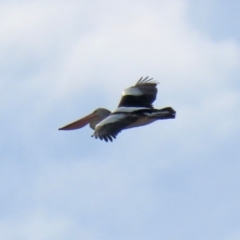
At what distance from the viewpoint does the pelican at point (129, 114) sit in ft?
72.1

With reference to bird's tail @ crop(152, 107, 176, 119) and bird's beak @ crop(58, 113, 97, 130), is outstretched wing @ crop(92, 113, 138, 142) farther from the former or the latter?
bird's beak @ crop(58, 113, 97, 130)

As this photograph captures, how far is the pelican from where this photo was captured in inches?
865

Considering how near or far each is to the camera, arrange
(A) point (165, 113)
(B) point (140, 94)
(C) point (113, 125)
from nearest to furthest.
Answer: (C) point (113, 125) → (A) point (165, 113) → (B) point (140, 94)

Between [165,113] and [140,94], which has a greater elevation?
[140,94]

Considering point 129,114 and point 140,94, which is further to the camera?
point 140,94

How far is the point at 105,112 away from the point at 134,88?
92 centimetres

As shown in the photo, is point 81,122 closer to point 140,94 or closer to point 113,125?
point 140,94

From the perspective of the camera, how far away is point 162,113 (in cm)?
2327

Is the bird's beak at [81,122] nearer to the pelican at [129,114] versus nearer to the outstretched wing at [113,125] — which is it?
the pelican at [129,114]

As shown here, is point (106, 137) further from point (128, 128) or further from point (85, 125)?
point (85, 125)

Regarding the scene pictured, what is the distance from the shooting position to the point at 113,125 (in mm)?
22141

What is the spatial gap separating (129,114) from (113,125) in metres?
1.27

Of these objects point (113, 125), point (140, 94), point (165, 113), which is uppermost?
point (140, 94)

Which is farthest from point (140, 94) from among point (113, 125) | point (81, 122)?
point (113, 125)
